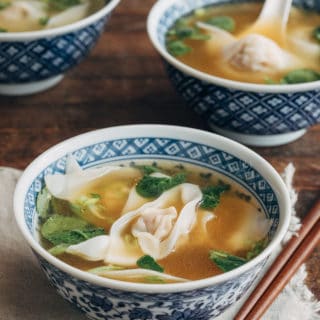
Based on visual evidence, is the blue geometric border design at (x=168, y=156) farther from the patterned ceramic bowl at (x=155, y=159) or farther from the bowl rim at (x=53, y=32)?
the bowl rim at (x=53, y=32)

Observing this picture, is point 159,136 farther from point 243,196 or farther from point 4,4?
point 4,4

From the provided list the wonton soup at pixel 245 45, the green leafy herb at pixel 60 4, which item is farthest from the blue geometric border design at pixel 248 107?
the green leafy herb at pixel 60 4

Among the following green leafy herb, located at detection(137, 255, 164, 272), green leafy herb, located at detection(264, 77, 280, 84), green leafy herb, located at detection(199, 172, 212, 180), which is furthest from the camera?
green leafy herb, located at detection(264, 77, 280, 84)

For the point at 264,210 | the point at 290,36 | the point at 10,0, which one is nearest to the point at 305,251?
the point at 264,210

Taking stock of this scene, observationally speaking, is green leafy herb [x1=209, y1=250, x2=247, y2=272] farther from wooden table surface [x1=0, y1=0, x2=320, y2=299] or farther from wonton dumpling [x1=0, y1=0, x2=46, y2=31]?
wonton dumpling [x1=0, y1=0, x2=46, y2=31]

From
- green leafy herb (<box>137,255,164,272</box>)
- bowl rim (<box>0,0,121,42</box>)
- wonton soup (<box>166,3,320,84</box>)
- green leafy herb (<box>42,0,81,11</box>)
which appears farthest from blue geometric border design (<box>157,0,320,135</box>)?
green leafy herb (<box>137,255,164,272</box>)

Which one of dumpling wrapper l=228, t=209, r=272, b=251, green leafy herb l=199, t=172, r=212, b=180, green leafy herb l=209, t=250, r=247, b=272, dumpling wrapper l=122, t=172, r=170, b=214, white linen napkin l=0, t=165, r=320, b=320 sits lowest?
white linen napkin l=0, t=165, r=320, b=320

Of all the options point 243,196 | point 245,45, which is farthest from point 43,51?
point 243,196
